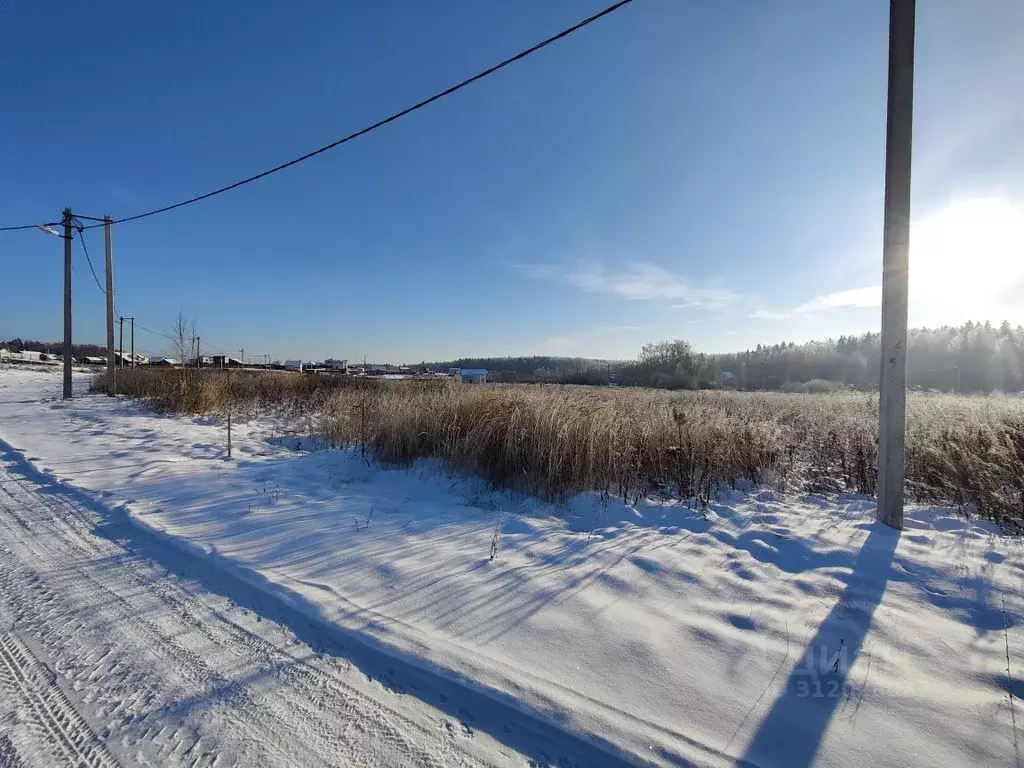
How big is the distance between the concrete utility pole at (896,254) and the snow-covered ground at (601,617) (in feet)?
2.02

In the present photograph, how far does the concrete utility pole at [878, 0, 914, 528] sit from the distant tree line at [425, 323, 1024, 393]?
41.5 metres

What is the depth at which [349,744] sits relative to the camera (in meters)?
1.66

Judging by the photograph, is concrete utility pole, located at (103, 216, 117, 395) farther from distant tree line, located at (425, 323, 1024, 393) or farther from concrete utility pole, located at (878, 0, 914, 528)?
distant tree line, located at (425, 323, 1024, 393)

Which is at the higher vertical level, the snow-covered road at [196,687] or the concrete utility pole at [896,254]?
the concrete utility pole at [896,254]

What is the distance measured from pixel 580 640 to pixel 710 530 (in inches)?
87.7

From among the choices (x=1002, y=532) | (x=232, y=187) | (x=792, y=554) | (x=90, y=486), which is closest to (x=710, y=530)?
(x=792, y=554)

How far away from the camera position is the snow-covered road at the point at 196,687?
1618mm

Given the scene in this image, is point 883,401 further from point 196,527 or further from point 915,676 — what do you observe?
point 196,527

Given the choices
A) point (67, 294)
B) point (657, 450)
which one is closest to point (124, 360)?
point (67, 294)

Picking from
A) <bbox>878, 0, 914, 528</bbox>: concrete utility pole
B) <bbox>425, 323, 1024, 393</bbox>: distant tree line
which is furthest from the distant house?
<bbox>425, 323, 1024, 393</bbox>: distant tree line

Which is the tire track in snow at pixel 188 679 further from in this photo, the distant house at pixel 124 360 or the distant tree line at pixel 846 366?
the distant tree line at pixel 846 366

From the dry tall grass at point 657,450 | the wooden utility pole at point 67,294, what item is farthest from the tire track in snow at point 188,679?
the wooden utility pole at point 67,294

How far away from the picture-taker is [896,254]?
4.06m

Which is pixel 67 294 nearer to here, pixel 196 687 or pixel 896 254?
pixel 196 687
